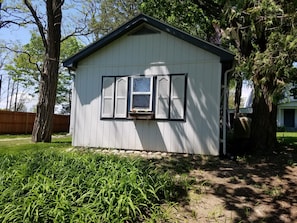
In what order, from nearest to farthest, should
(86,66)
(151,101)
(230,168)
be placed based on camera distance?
1. (230,168)
2. (151,101)
3. (86,66)

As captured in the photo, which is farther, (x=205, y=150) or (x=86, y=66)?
(x=86, y=66)

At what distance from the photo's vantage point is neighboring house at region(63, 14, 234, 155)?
8.52 meters

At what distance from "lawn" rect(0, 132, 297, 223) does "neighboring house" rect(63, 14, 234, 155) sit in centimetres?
234

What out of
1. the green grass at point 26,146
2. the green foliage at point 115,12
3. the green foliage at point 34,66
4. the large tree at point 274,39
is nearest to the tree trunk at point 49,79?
the green grass at point 26,146

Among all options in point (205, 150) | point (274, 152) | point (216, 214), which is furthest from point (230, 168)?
point (216, 214)

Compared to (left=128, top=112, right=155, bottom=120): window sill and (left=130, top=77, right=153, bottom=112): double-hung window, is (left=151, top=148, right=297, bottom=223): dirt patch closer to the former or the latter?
(left=128, top=112, right=155, bottom=120): window sill

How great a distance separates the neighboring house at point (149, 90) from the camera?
8516 mm

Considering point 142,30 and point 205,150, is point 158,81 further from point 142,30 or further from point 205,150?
point 205,150

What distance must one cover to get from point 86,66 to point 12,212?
22.2 feet

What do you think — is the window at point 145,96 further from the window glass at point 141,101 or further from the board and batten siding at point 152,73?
the board and batten siding at point 152,73

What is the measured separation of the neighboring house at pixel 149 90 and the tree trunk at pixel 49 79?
2.74 meters

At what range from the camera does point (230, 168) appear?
6.92 meters

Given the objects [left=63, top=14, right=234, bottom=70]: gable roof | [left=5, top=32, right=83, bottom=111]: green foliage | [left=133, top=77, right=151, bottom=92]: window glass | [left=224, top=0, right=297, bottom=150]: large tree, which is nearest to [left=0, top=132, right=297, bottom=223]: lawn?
[left=224, top=0, right=297, bottom=150]: large tree

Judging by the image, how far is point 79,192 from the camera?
170 inches
